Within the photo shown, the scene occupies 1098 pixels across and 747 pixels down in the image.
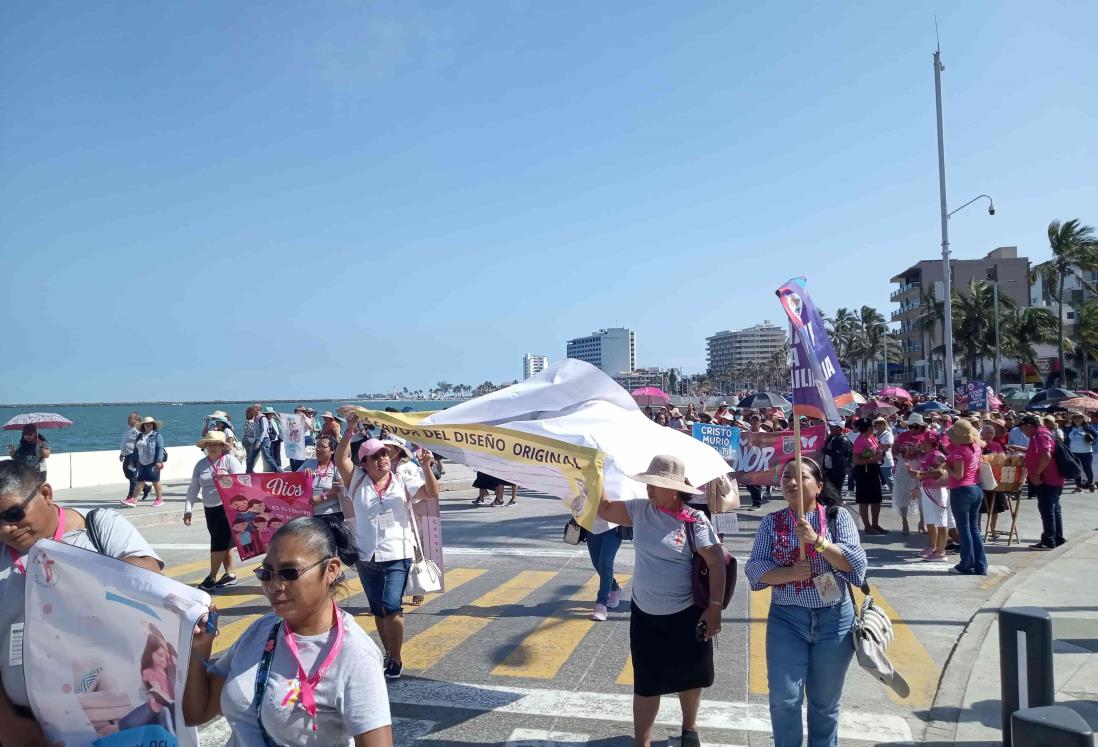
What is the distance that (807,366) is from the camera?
179 inches

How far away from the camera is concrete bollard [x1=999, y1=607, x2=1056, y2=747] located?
12.9 feet

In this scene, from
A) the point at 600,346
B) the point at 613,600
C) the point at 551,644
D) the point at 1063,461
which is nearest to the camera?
the point at 551,644

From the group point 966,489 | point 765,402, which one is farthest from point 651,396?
point 966,489

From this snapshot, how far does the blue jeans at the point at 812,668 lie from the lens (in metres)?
3.99

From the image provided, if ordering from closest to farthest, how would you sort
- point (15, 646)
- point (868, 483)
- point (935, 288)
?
point (15, 646) < point (868, 483) < point (935, 288)

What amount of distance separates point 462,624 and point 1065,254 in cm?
6092

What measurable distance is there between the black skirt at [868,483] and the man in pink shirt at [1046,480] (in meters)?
2.04

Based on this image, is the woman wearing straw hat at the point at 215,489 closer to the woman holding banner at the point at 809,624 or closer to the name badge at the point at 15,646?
the name badge at the point at 15,646

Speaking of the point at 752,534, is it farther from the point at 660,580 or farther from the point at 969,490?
the point at 660,580

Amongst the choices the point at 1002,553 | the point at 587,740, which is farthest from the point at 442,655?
the point at 1002,553

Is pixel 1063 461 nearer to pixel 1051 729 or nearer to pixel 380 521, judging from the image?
pixel 1051 729

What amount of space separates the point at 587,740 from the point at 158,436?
13.5 metres

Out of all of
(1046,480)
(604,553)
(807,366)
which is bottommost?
(604,553)

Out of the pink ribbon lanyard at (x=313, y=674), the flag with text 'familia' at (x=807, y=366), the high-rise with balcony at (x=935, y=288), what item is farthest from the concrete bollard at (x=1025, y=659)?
the high-rise with balcony at (x=935, y=288)
